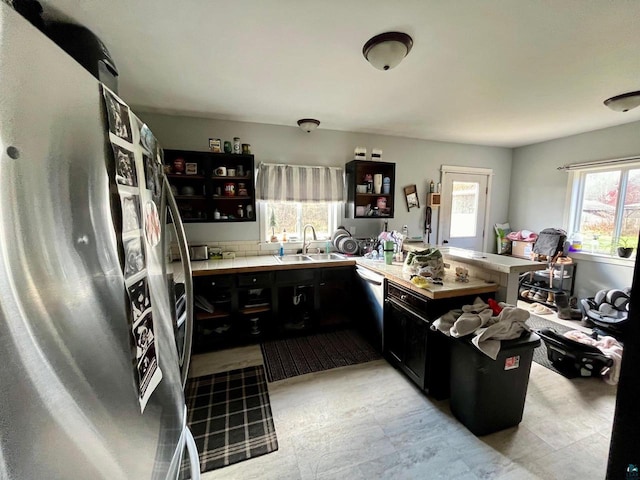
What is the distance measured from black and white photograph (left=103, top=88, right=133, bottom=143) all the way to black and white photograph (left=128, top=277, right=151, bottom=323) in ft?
1.13

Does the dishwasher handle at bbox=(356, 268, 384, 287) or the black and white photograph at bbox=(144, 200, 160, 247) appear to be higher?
the black and white photograph at bbox=(144, 200, 160, 247)

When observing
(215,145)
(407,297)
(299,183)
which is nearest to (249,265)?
(299,183)

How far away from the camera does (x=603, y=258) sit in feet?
11.3

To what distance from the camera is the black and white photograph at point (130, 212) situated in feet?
1.91

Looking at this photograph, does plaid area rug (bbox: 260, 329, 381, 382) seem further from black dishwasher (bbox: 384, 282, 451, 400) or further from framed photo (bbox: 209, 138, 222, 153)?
framed photo (bbox: 209, 138, 222, 153)

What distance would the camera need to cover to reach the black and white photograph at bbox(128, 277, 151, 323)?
599 millimetres

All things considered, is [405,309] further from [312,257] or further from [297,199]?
[297,199]

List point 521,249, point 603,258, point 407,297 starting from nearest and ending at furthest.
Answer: point 407,297
point 603,258
point 521,249

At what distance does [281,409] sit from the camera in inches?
76.2

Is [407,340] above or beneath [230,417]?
above

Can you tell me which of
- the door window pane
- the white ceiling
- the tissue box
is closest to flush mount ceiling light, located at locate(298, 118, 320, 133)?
the white ceiling

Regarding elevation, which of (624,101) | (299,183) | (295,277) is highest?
(624,101)

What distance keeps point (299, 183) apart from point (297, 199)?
0.21 metres

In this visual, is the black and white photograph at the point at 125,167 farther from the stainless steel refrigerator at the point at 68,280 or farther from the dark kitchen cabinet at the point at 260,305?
the dark kitchen cabinet at the point at 260,305
